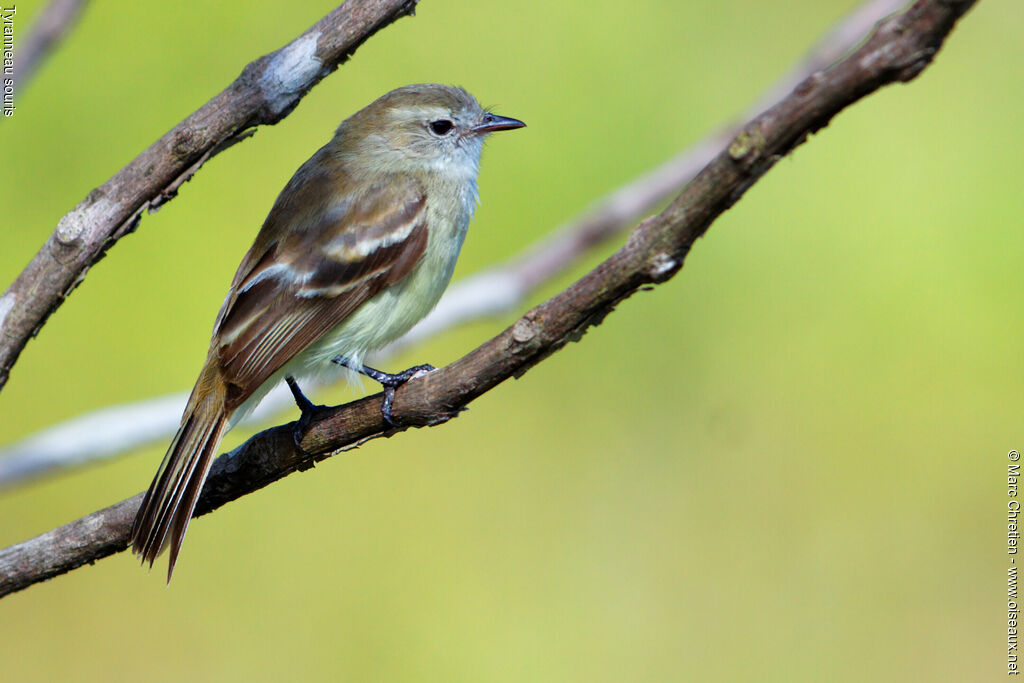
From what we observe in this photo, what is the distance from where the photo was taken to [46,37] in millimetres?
3090

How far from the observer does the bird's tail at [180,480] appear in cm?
280

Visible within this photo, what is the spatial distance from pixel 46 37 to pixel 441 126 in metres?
1.73

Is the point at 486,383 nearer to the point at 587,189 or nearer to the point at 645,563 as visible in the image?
the point at 645,563

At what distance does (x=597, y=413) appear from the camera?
6.79 metres

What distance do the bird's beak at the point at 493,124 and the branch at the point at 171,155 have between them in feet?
6.15

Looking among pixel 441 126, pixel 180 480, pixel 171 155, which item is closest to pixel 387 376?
pixel 180 480

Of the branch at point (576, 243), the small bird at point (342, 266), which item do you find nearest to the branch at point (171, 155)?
the small bird at point (342, 266)

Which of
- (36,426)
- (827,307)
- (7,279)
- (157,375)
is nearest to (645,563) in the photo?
(827,307)

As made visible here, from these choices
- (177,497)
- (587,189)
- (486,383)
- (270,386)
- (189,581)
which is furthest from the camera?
(587,189)

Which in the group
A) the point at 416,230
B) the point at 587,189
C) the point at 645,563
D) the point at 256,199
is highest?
the point at 256,199

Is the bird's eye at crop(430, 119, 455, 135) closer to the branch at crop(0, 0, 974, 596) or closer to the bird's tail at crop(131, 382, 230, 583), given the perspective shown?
the bird's tail at crop(131, 382, 230, 583)

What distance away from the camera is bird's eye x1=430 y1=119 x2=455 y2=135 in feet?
14.5

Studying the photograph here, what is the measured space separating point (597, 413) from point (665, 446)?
0.50 metres

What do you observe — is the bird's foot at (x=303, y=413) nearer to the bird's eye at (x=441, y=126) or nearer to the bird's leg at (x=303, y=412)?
the bird's leg at (x=303, y=412)
